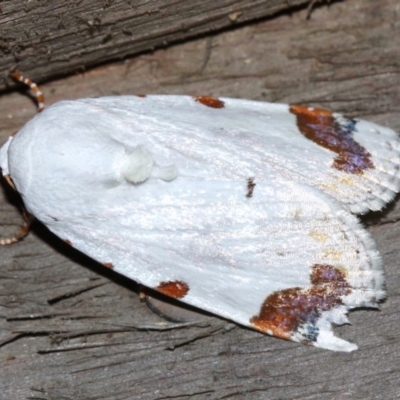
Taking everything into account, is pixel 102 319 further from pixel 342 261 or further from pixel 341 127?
pixel 341 127

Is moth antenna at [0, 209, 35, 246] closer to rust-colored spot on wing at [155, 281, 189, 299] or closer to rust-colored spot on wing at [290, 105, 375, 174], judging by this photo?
rust-colored spot on wing at [155, 281, 189, 299]

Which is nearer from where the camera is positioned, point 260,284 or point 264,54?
point 260,284

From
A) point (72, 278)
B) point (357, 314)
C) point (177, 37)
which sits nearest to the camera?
point (357, 314)

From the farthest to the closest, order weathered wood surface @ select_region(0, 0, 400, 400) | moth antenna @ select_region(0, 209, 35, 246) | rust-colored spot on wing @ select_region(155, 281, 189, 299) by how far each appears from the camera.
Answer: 1. moth antenna @ select_region(0, 209, 35, 246)
2. rust-colored spot on wing @ select_region(155, 281, 189, 299)
3. weathered wood surface @ select_region(0, 0, 400, 400)

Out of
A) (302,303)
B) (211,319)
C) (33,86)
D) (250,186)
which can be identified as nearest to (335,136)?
(250,186)

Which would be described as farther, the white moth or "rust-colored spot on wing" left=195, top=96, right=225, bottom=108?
"rust-colored spot on wing" left=195, top=96, right=225, bottom=108

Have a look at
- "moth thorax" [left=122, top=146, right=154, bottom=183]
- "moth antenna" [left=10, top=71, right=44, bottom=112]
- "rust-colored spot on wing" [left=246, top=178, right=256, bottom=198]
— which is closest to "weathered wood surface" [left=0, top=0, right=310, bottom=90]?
"moth antenna" [left=10, top=71, right=44, bottom=112]

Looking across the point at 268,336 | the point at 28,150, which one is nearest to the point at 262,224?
the point at 268,336
